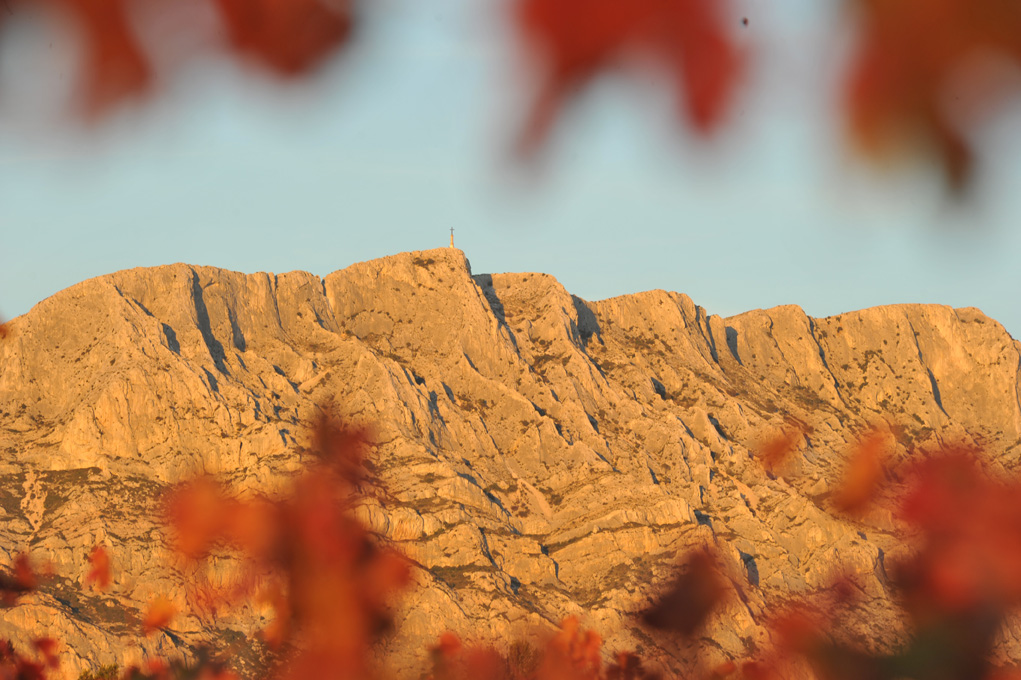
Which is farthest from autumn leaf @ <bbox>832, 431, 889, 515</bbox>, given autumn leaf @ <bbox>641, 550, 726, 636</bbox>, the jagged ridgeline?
the jagged ridgeline

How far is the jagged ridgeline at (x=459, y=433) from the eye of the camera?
123500mm

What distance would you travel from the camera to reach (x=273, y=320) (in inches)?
6565

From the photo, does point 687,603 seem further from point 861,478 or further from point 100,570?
point 100,570

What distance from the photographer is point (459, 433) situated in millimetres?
149125

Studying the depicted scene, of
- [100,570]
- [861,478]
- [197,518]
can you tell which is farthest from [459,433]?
[861,478]

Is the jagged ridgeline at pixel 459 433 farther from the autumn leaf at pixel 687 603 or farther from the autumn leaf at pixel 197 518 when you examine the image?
the autumn leaf at pixel 197 518

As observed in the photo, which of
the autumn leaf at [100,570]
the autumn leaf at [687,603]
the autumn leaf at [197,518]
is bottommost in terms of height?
the autumn leaf at [687,603]

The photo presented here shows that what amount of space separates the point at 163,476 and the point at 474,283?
4958 centimetres

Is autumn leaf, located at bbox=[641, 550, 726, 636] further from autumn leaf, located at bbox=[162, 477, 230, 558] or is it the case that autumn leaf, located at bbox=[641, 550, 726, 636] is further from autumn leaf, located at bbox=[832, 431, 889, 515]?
autumn leaf, located at bbox=[162, 477, 230, 558]

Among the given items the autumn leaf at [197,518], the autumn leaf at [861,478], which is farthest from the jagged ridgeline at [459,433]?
the autumn leaf at [861,478]

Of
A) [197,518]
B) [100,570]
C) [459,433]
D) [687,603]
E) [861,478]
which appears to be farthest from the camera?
[459,433]

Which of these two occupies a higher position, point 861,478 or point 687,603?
point 861,478

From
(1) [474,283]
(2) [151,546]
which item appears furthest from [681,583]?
(1) [474,283]

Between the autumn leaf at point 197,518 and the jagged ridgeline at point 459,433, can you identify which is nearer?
the autumn leaf at point 197,518
